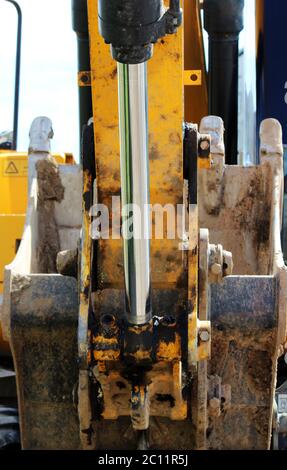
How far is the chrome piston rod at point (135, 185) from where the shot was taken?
6.27ft

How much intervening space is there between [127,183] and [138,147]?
11cm

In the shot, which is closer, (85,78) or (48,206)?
(85,78)

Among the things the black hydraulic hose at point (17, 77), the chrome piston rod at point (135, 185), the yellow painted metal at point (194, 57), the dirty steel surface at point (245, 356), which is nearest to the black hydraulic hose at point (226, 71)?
the yellow painted metal at point (194, 57)

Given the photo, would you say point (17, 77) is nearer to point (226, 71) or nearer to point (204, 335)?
point (226, 71)

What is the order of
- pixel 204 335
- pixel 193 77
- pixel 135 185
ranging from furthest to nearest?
pixel 193 77, pixel 204 335, pixel 135 185

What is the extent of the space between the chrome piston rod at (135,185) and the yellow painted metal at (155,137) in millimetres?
249

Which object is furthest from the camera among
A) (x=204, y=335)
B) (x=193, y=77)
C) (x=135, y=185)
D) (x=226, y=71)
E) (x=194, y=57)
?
(x=194, y=57)

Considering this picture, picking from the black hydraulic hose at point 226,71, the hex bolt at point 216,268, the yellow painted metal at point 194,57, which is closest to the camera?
the hex bolt at point 216,268

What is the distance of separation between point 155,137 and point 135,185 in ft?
1.20

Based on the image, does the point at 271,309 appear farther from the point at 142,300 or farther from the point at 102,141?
the point at 102,141

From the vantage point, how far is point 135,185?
2055 mm

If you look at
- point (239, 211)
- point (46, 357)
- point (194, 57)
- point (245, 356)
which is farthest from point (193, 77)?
point (194, 57)

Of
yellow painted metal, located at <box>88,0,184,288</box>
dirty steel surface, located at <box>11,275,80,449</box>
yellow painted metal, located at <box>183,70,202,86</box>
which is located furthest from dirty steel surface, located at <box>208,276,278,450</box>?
yellow painted metal, located at <box>183,70,202,86</box>

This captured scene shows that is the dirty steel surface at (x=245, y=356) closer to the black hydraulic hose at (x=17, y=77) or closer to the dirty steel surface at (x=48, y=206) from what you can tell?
the dirty steel surface at (x=48, y=206)
